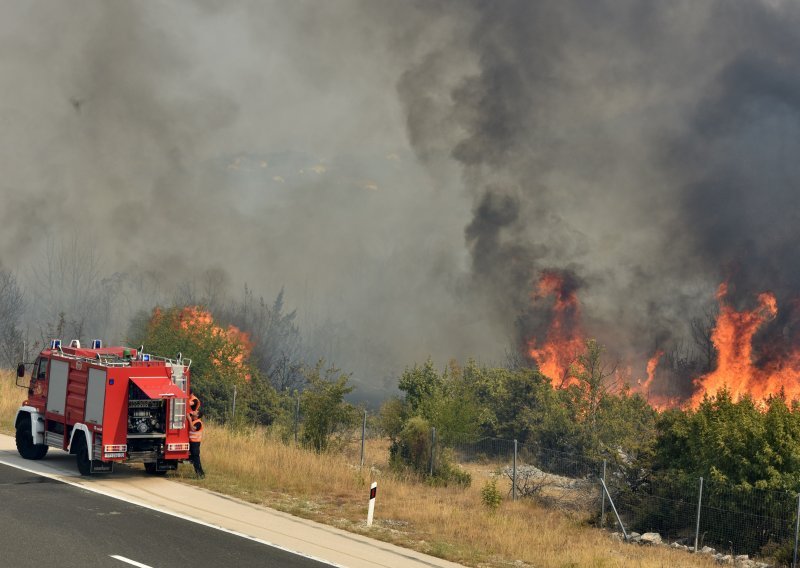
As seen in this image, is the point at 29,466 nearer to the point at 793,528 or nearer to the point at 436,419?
the point at 436,419

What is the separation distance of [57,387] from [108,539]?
27.1ft

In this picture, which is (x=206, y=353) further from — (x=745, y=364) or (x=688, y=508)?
(x=745, y=364)

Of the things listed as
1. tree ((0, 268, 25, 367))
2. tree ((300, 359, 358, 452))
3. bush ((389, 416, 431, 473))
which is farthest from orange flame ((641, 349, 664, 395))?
tree ((0, 268, 25, 367))

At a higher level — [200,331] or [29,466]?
[200,331]

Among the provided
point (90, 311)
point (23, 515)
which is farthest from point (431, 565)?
point (90, 311)

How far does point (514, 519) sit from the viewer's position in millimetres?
18344

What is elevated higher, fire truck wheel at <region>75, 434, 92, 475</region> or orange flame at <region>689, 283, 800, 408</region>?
orange flame at <region>689, 283, 800, 408</region>

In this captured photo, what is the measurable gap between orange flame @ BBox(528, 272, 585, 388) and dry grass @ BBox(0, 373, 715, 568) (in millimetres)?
32502

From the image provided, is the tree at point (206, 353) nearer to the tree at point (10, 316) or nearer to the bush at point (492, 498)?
the bush at point (492, 498)

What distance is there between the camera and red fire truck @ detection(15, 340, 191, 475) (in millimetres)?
18781

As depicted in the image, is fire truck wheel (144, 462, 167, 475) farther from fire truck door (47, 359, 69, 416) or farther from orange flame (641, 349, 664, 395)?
orange flame (641, 349, 664, 395)

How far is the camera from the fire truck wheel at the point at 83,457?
63.1ft

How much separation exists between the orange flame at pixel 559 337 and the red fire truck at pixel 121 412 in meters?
36.3

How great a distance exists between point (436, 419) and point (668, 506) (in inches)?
444
